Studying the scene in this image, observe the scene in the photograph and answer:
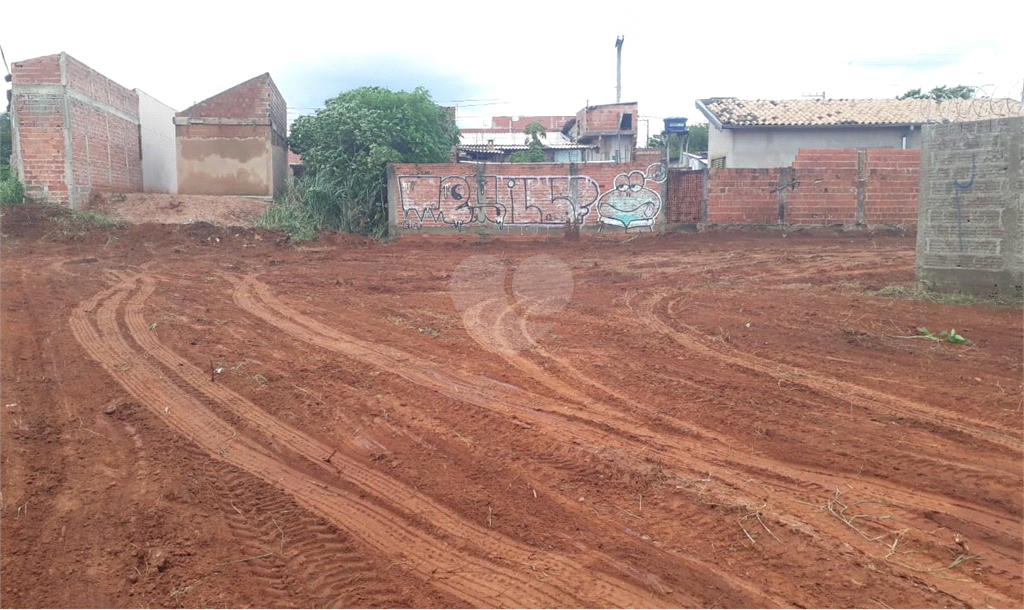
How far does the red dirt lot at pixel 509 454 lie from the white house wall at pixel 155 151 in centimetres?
1379

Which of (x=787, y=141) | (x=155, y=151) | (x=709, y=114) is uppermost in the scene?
(x=709, y=114)

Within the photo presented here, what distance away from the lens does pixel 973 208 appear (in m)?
9.04

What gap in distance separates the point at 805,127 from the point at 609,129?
415 inches

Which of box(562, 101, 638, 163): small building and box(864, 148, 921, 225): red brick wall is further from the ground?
box(562, 101, 638, 163): small building

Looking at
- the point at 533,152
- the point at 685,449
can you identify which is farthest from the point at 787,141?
→ the point at 685,449

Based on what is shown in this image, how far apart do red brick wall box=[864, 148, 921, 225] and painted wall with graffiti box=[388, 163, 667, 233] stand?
5.33 m

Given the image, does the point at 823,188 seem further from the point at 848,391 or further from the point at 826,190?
the point at 848,391

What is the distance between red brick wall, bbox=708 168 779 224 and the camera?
18031 mm

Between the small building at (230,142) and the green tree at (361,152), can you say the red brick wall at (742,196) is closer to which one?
the green tree at (361,152)

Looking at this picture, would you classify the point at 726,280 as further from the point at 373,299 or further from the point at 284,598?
the point at 284,598

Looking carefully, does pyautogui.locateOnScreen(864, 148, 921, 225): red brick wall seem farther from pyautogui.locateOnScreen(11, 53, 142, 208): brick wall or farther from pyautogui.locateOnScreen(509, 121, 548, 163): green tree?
pyautogui.locateOnScreen(11, 53, 142, 208): brick wall

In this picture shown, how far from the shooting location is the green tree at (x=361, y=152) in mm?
18906

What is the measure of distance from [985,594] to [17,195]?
19993mm

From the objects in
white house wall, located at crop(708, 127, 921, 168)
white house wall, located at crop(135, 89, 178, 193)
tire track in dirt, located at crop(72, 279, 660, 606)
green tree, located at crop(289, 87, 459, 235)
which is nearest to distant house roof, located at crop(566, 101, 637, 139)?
white house wall, located at crop(708, 127, 921, 168)
